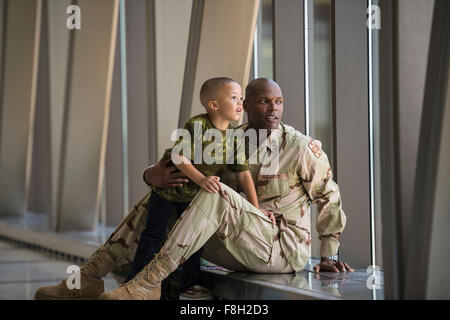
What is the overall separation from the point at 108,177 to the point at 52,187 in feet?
3.46

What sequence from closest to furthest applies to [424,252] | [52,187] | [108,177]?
[424,252], [52,187], [108,177]

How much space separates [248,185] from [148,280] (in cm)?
82

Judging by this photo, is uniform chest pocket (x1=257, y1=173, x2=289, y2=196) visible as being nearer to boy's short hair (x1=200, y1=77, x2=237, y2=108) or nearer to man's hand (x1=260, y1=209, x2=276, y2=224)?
man's hand (x1=260, y1=209, x2=276, y2=224)

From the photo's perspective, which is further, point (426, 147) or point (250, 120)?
point (250, 120)

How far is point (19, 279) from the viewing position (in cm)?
600

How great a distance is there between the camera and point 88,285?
14.1 feet

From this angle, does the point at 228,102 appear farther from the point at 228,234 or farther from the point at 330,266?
the point at 330,266

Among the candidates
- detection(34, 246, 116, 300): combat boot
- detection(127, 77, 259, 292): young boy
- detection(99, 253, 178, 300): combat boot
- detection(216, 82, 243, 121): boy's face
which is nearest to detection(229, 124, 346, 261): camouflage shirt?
detection(127, 77, 259, 292): young boy

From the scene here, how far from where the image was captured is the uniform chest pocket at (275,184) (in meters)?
4.29

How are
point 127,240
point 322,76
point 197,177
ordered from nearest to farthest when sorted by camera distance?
point 197,177 < point 127,240 < point 322,76

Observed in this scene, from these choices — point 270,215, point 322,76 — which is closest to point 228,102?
point 270,215

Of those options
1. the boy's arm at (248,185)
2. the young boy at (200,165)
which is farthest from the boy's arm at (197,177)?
the boy's arm at (248,185)
